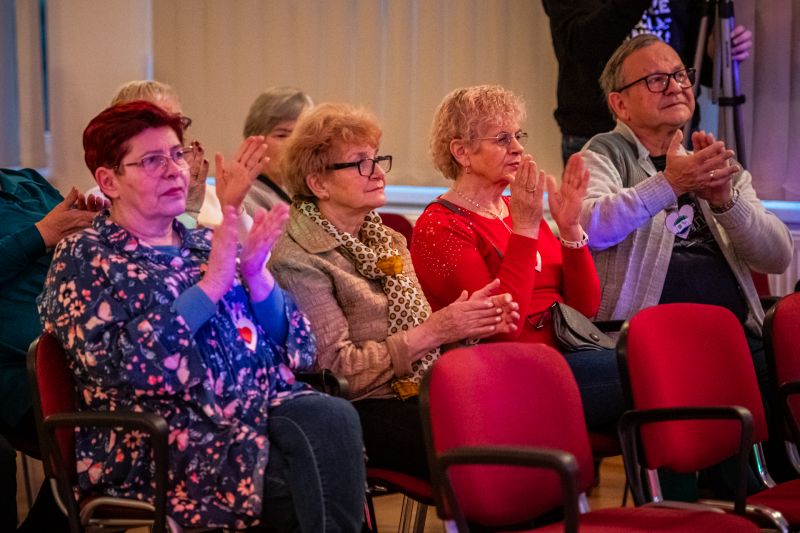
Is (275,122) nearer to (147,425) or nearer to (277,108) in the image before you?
(277,108)

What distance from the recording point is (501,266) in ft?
9.52

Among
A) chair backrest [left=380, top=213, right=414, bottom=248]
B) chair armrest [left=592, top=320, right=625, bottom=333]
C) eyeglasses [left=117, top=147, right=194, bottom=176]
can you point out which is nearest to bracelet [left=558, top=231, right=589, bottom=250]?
chair armrest [left=592, top=320, right=625, bottom=333]

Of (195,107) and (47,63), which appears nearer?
(47,63)

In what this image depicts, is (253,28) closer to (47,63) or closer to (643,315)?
(47,63)

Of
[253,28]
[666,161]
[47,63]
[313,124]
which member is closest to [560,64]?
[666,161]

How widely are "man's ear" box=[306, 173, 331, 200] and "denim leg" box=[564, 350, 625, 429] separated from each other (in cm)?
78

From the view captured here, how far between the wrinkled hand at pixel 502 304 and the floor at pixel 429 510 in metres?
1.03

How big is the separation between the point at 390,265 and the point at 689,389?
802mm

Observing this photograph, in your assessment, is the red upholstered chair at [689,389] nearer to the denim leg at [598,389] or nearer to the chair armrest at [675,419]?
the chair armrest at [675,419]

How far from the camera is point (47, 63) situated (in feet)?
14.4

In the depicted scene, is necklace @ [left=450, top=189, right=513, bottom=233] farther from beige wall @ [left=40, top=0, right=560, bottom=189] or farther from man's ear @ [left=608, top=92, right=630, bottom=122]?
beige wall @ [left=40, top=0, right=560, bottom=189]

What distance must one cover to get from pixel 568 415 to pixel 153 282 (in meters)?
0.93

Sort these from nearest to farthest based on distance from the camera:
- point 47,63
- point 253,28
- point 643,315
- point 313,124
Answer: point 643,315, point 313,124, point 47,63, point 253,28

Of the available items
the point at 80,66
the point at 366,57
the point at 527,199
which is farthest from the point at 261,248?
the point at 366,57
